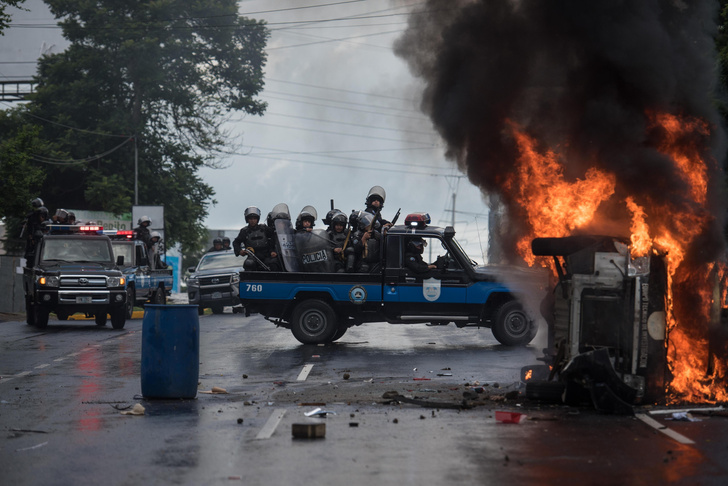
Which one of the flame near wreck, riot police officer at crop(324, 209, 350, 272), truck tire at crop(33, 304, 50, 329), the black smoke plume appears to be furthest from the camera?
truck tire at crop(33, 304, 50, 329)

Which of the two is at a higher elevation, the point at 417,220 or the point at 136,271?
the point at 417,220

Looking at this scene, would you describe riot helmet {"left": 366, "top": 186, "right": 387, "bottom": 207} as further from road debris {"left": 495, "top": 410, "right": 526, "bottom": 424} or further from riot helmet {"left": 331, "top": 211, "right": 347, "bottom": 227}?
road debris {"left": 495, "top": 410, "right": 526, "bottom": 424}

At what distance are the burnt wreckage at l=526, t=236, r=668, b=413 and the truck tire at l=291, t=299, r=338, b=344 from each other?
7.94 metres

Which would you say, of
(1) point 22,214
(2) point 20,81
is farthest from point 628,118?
(2) point 20,81

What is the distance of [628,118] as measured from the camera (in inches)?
471

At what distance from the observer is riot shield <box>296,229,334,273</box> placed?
18.7m

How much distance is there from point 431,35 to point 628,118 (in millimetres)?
3699

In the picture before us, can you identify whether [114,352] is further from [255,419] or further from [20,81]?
[20,81]

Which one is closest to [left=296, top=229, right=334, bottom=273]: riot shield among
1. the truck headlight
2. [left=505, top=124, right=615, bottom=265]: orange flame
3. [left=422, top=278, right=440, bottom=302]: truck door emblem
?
[left=422, top=278, right=440, bottom=302]: truck door emblem

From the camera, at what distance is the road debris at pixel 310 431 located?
866 centimetres

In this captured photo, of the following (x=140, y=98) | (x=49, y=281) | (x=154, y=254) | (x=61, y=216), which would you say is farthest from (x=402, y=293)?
(x=140, y=98)

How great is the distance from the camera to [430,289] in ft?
60.0

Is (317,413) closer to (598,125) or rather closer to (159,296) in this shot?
(598,125)

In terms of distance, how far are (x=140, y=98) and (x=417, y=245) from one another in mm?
35137
